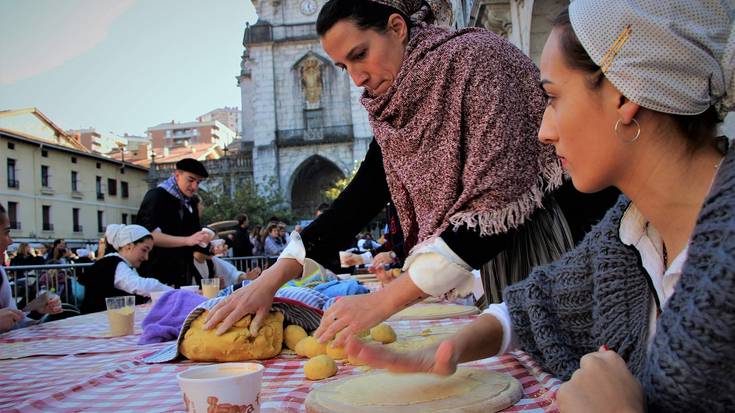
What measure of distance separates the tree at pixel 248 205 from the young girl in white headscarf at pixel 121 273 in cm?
2635

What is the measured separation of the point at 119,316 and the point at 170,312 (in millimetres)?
466

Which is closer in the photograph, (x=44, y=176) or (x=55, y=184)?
(x=44, y=176)

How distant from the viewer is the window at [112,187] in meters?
38.3

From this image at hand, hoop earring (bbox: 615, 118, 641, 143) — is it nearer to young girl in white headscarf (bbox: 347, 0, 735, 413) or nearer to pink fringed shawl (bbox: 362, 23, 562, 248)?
young girl in white headscarf (bbox: 347, 0, 735, 413)

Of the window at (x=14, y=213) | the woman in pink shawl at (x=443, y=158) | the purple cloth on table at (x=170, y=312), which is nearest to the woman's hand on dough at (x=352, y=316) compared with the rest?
the woman in pink shawl at (x=443, y=158)

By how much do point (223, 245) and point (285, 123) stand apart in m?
29.9

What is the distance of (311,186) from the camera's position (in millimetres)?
37219

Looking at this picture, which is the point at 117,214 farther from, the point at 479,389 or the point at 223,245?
the point at 479,389

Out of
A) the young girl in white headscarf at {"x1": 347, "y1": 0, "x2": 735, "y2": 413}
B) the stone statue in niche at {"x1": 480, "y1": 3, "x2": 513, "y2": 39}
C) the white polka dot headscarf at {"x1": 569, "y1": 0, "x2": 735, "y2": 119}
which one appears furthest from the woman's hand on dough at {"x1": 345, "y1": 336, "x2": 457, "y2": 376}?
the stone statue in niche at {"x1": 480, "y1": 3, "x2": 513, "y2": 39}

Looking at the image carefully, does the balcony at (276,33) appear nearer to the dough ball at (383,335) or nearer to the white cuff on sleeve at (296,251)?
the white cuff on sleeve at (296,251)

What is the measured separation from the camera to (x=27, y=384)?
6.34ft

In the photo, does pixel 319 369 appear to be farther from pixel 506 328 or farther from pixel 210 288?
Answer: pixel 210 288

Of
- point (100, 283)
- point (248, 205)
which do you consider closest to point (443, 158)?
point (100, 283)

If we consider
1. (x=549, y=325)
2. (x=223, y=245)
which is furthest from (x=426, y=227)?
(x=223, y=245)
